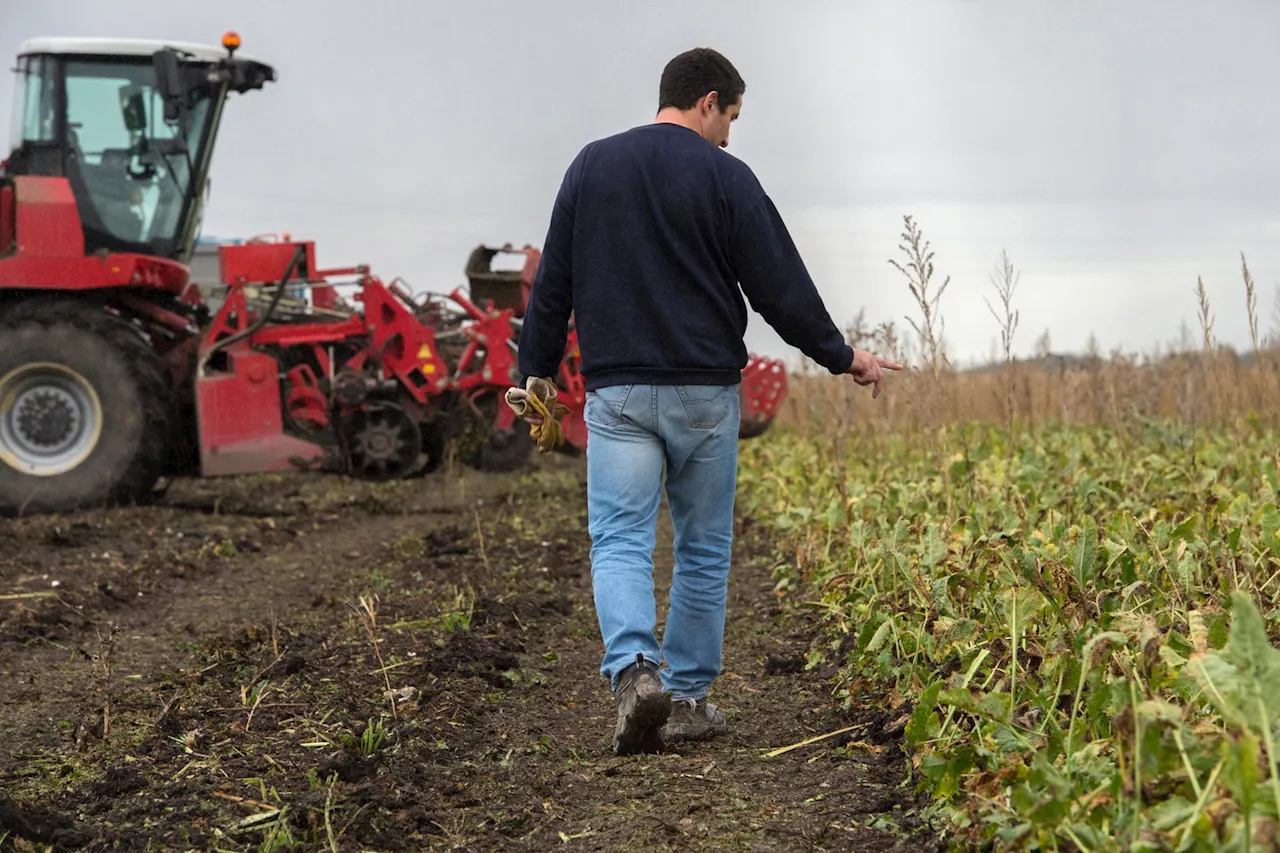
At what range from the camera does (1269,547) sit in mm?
4004

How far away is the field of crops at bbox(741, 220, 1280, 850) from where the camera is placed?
2154 millimetres

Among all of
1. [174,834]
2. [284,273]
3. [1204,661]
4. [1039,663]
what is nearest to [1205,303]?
[1039,663]

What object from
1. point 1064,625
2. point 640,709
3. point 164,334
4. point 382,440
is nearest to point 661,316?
point 640,709

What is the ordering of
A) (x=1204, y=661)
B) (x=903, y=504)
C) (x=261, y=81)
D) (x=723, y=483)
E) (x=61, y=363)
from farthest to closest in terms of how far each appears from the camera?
1. (x=261, y=81)
2. (x=61, y=363)
3. (x=903, y=504)
4. (x=723, y=483)
5. (x=1204, y=661)

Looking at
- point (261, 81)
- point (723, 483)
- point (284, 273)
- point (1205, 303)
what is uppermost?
point (261, 81)

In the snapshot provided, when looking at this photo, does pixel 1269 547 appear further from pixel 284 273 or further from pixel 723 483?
pixel 284 273

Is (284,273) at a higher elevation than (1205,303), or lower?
higher

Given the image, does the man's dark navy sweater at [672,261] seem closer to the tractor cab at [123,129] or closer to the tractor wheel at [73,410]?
the tractor wheel at [73,410]

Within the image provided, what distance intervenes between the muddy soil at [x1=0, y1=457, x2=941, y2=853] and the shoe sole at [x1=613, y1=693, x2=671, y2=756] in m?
0.04

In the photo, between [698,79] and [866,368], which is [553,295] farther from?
[866,368]

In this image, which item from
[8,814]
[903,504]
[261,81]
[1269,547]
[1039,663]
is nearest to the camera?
[8,814]

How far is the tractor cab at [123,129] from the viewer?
933 centimetres

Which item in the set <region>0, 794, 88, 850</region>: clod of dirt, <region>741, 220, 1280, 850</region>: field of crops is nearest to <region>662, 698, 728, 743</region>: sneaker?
<region>741, 220, 1280, 850</region>: field of crops

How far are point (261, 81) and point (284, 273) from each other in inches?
55.0
